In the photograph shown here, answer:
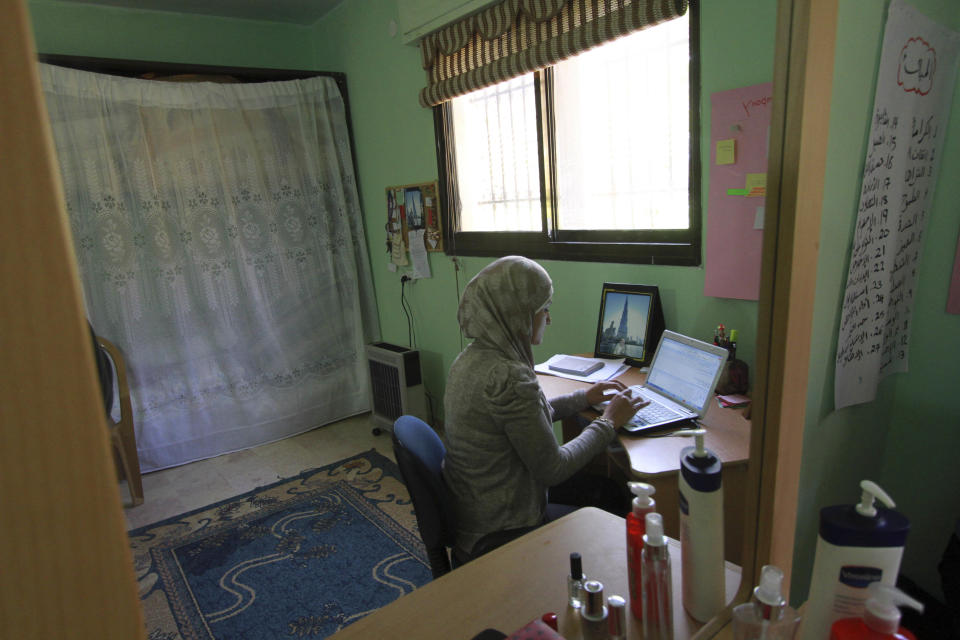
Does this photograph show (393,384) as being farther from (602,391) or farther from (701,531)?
(701,531)

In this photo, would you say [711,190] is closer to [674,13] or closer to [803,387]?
[674,13]

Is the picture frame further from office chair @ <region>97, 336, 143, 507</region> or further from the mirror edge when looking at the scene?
A: the mirror edge

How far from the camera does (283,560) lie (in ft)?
7.06

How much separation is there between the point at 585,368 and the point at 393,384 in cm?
158

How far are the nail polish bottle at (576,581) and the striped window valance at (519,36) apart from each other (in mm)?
1623

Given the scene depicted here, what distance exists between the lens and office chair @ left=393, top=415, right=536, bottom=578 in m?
1.22

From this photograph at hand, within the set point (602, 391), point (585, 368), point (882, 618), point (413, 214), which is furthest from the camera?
point (413, 214)

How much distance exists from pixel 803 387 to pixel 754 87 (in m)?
1.00

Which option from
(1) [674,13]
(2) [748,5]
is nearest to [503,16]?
(1) [674,13]

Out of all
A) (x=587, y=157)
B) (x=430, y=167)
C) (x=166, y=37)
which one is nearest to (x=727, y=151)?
(x=587, y=157)

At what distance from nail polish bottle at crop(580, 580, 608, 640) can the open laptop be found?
0.73 m

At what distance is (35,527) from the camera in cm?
29

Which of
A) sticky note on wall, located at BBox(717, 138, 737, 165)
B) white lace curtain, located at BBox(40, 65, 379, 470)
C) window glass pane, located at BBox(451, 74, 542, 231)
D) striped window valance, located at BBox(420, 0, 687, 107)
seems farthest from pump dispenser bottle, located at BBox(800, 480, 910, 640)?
white lace curtain, located at BBox(40, 65, 379, 470)

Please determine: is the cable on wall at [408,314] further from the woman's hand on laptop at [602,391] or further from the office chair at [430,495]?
the office chair at [430,495]
